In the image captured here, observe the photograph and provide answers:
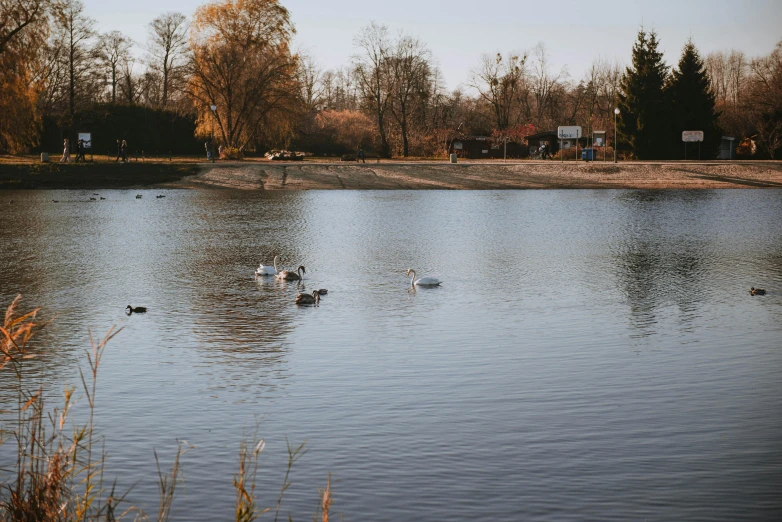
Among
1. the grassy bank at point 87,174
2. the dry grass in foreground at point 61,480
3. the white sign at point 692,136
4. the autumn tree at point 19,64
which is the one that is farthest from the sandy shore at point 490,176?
the dry grass in foreground at point 61,480

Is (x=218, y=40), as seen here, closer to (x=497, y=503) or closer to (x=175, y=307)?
(x=175, y=307)

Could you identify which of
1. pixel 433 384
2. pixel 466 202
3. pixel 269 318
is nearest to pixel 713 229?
pixel 466 202

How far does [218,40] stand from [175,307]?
224 feet

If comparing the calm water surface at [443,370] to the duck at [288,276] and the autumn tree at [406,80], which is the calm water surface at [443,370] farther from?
the autumn tree at [406,80]

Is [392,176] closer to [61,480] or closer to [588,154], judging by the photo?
[588,154]

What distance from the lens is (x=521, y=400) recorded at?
12016 millimetres

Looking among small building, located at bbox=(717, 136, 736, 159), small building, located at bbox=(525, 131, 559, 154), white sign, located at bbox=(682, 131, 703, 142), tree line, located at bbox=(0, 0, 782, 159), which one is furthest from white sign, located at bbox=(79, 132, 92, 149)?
small building, located at bbox=(717, 136, 736, 159)

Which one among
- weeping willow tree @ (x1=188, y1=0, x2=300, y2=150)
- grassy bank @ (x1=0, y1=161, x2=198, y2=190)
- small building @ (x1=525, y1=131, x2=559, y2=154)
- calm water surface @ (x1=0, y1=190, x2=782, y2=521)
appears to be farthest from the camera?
small building @ (x1=525, y1=131, x2=559, y2=154)

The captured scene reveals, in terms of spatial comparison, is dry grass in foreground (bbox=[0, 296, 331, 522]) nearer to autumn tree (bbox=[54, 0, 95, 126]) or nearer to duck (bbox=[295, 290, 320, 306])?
duck (bbox=[295, 290, 320, 306])

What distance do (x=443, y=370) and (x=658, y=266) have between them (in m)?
14.3

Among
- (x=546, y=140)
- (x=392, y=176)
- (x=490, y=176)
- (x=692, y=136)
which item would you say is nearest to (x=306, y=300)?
(x=392, y=176)

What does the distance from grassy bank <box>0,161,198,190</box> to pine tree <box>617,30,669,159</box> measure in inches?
1573

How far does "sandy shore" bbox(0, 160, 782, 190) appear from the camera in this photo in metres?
66.4

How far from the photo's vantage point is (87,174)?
2697 inches
